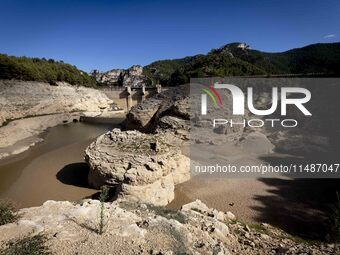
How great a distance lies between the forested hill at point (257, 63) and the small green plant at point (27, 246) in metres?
38.3

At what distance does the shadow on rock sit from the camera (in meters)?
14.5

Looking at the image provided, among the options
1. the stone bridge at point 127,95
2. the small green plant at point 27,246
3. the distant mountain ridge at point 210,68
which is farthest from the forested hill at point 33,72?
the small green plant at point 27,246

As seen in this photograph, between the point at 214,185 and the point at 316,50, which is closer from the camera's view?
the point at 214,185

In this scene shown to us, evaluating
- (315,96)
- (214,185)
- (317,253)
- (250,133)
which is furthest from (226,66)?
(317,253)

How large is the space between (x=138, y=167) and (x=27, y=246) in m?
7.57

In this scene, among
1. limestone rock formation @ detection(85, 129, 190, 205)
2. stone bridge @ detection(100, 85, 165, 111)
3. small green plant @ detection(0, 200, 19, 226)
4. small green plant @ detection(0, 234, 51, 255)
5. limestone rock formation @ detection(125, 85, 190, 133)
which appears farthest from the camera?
stone bridge @ detection(100, 85, 165, 111)

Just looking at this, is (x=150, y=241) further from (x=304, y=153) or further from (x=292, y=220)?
(x=304, y=153)

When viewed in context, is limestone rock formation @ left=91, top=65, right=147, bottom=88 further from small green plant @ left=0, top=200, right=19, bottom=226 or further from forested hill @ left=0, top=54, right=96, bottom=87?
small green plant @ left=0, top=200, right=19, bottom=226

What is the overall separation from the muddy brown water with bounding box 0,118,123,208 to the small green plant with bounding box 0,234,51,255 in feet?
24.6

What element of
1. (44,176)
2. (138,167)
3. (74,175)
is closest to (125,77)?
(44,176)

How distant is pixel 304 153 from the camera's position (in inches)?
786

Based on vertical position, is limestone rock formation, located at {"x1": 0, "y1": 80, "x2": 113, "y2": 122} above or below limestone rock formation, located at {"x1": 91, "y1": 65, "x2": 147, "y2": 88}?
below

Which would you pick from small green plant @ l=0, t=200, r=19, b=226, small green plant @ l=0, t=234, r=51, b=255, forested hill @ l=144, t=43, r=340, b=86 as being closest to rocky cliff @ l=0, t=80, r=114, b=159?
small green plant @ l=0, t=200, r=19, b=226

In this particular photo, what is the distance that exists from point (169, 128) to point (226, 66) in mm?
34696
